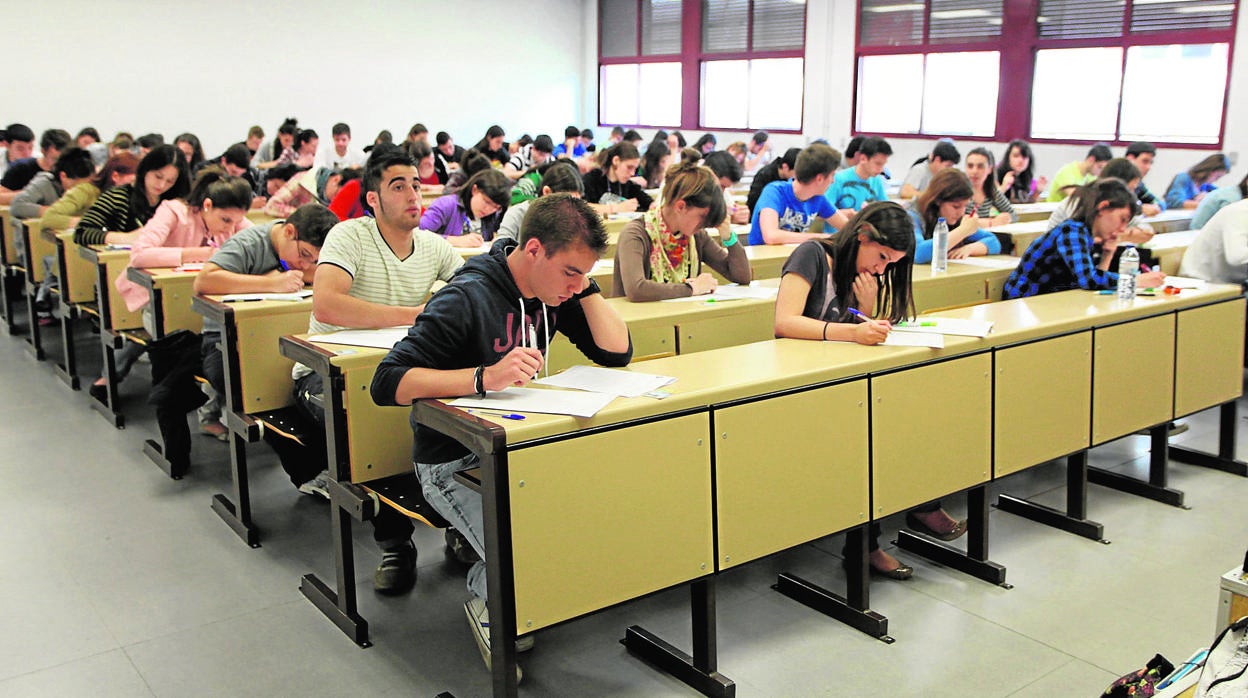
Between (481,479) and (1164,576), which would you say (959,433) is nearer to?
(1164,576)

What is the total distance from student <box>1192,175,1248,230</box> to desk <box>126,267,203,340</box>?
17.7 ft

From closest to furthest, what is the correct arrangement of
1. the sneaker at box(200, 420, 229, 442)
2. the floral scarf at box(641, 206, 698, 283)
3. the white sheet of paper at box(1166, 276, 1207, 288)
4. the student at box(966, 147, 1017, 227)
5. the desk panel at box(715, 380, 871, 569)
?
the desk panel at box(715, 380, 871, 569) < the floral scarf at box(641, 206, 698, 283) < the white sheet of paper at box(1166, 276, 1207, 288) < the sneaker at box(200, 420, 229, 442) < the student at box(966, 147, 1017, 227)

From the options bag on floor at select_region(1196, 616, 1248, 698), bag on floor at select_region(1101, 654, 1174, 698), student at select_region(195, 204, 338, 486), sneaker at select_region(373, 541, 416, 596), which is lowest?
sneaker at select_region(373, 541, 416, 596)

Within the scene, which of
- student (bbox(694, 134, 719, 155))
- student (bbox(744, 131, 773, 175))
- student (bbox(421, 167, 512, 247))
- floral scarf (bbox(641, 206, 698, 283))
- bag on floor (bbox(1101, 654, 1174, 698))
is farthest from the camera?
student (bbox(694, 134, 719, 155))

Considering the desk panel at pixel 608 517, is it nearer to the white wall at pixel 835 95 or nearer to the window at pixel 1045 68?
the window at pixel 1045 68

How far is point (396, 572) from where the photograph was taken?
9.61ft

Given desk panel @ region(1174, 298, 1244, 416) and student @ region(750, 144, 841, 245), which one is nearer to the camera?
desk panel @ region(1174, 298, 1244, 416)

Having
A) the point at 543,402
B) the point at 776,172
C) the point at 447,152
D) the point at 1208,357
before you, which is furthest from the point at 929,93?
the point at 543,402

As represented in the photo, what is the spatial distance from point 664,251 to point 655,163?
170 inches

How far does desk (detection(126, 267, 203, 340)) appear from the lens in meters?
3.86

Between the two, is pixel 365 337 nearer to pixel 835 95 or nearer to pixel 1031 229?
pixel 1031 229

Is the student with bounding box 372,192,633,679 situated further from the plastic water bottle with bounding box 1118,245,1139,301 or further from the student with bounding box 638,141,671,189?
the student with bounding box 638,141,671,189

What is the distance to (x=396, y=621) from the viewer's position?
2.76m

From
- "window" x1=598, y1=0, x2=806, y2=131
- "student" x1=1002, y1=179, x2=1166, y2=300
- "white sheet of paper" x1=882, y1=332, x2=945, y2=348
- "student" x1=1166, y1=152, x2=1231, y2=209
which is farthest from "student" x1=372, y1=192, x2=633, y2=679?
"window" x1=598, y1=0, x2=806, y2=131
